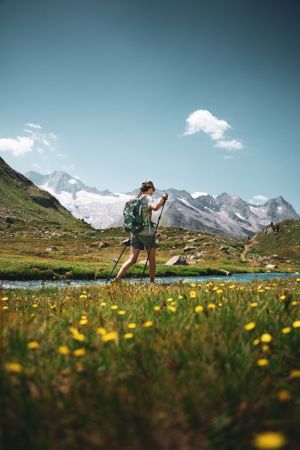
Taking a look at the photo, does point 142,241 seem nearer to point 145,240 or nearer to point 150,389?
point 145,240

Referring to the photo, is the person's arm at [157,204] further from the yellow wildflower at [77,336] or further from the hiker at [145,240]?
the yellow wildflower at [77,336]

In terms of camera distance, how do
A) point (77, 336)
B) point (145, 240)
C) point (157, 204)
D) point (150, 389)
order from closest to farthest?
1. point (150, 389)
2. point (77, 336)
3. point (157, 204)
4. point (145, 240)

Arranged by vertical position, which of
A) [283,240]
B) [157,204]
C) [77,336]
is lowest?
[77,336]

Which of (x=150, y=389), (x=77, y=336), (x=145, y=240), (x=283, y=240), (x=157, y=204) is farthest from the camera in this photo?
(x=283, y=240)

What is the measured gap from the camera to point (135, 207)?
1261 cm

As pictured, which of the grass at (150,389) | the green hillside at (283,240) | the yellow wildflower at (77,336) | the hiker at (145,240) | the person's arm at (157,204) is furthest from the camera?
the green hillside at (283,240)

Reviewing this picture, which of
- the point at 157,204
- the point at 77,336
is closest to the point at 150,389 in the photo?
the point at 77,336

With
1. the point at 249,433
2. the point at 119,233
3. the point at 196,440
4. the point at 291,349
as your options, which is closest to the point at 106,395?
the point at 196,440

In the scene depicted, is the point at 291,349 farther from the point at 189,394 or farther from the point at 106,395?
the point at 106,395

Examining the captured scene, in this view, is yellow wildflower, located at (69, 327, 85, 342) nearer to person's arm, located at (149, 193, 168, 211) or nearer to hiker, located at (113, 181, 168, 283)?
person's arm, located at (149, 193, 168, 211)

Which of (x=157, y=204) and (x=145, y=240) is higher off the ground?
(x=157, y=204)

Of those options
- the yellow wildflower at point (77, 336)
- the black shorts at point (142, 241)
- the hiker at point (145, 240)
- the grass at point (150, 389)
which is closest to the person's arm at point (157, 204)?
the hiker at point (145, 240)

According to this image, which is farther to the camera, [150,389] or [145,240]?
[145,240]

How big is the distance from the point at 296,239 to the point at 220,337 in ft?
601
